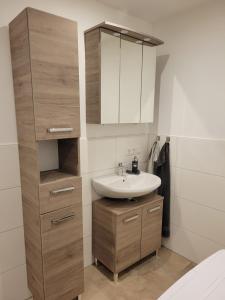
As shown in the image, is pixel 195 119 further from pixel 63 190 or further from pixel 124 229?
pixel 63 190

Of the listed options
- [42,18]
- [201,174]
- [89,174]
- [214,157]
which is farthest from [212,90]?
[42,18]

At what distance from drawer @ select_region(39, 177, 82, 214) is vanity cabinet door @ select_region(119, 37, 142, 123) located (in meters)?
0.78

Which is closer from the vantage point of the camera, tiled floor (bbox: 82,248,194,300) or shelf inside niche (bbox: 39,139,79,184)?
shelf inside niche (bbox: 39,139,79,184)

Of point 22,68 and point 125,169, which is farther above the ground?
point 22,68

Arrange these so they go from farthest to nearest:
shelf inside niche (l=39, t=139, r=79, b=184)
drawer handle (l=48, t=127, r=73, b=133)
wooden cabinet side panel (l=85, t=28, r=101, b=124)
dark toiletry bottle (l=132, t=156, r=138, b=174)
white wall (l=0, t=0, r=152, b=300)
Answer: dark toiletry bottle (l=132, t=156, r=138, b=174), wooden cabinet side panel (l=85, t=28, r=101, b=124), shelf inside niche (l=39, t=139, r=79, b=184), white wall (l=0, t=0, r=152, b=300), drawer handle (l=48, t=127, r=73, b=133)

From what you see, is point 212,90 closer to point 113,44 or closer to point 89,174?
point 113,44

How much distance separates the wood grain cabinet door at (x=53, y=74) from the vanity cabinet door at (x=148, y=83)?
33.9 inches

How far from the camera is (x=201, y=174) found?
6.86 feet

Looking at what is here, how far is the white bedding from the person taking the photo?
1.11 metres

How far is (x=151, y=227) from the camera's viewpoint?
7.00ft

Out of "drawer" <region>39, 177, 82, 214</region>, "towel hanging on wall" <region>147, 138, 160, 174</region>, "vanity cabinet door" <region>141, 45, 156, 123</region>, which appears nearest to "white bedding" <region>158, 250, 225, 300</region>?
"drawer" <region>39, 177, 82, 214</region>

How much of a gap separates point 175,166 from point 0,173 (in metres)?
1.62

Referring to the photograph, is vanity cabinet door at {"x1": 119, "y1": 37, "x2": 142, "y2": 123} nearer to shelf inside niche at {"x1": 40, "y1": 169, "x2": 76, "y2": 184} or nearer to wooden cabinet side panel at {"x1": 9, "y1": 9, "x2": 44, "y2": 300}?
shelf inside niche at {"x1": 40, "y1": 169, "x2": 76, "y2": 184}

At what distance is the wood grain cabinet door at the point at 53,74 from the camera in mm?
1297
